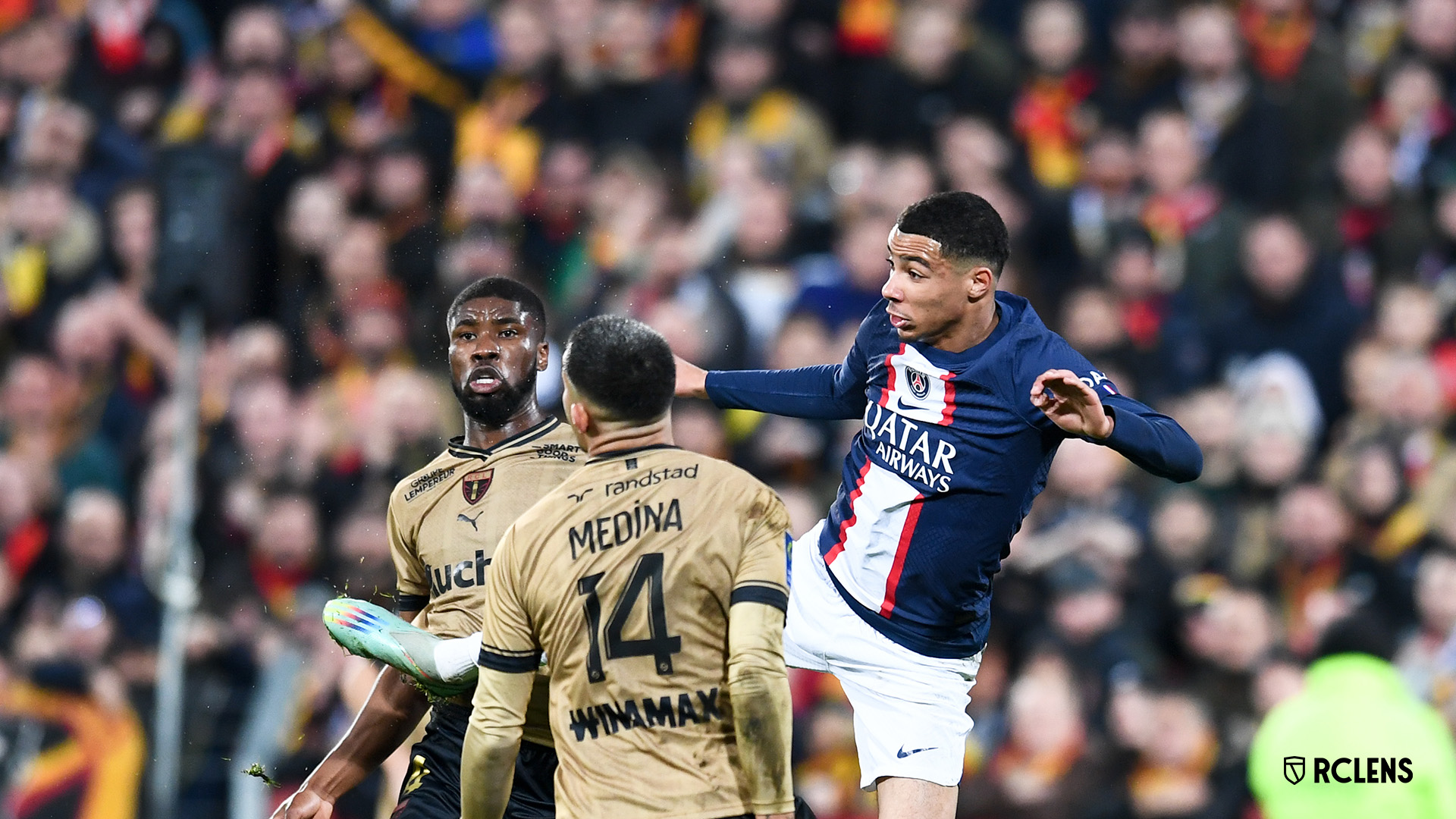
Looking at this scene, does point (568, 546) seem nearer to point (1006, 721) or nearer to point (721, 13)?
point (1006, 721)

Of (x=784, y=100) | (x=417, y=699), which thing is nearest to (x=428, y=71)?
(x=784, y=100)

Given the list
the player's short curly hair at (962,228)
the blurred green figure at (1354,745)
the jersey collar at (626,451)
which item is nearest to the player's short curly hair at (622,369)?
the jersey collar at (626,451)

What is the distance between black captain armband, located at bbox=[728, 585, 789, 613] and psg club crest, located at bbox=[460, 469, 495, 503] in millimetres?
1230

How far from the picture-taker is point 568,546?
3916mm

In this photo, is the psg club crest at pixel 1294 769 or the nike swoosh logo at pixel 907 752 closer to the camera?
the nike swoosh logo at pixel 907 752

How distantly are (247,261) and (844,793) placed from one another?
4.59 metres

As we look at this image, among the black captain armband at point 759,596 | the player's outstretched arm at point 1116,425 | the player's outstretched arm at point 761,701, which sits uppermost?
the player's outstretched arm at point 1116,425

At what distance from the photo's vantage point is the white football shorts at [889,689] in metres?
4.79

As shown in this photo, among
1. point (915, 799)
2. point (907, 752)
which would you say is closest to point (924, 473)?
point (907, 752)

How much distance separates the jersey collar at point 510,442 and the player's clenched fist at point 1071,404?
4.86 ft

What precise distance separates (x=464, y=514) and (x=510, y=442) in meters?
0.26

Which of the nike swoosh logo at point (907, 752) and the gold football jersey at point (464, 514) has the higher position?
the gold football jersey at point (464, 514)

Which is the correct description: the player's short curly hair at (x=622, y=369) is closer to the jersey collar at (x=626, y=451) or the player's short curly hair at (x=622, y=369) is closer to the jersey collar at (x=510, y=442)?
the jersey collar at (x=626, y=451)

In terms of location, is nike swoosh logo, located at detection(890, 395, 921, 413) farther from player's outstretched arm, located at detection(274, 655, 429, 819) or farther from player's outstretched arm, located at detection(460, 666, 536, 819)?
player's outstretched arm, located at detection(274, 655, 429, 819)
